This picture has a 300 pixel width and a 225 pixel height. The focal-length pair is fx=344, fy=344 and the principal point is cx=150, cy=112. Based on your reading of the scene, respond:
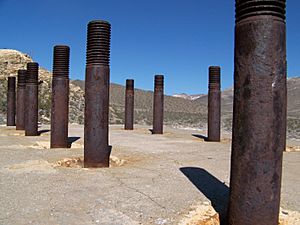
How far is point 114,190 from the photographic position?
16.2ft

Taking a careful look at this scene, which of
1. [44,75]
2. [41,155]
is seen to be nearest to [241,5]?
[41,155]

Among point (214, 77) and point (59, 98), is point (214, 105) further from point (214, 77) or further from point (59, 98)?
point (59, 98)

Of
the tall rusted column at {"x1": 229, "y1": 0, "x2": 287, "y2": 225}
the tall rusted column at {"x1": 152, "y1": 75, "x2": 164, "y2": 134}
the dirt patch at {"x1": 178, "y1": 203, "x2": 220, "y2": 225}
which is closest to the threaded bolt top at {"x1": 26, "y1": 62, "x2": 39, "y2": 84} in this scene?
the tall rusted column at {"x1": 152, "y1": 75, "x2": 164, "y2": 134}

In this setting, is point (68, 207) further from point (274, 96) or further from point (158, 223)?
point (274, 96)

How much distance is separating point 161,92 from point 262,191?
13.9 m

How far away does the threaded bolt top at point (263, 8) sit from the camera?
329cm

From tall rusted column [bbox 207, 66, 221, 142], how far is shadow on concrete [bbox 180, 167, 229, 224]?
6.57 meters

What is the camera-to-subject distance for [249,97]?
10.9ft

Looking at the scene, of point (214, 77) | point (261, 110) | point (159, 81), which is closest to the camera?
point (261, 110)

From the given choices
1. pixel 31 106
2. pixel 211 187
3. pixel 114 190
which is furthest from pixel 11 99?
pixel 211 187

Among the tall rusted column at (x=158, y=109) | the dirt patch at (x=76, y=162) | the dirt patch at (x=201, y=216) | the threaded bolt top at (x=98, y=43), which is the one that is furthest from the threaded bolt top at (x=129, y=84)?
the dirt patch at (x=201, y=216)

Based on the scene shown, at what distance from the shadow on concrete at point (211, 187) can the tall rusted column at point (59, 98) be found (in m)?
4.18

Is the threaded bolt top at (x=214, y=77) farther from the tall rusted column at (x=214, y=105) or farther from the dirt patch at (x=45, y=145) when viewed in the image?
the dirt patch at (x=45, y=145)

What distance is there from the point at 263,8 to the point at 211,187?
9.92ft
